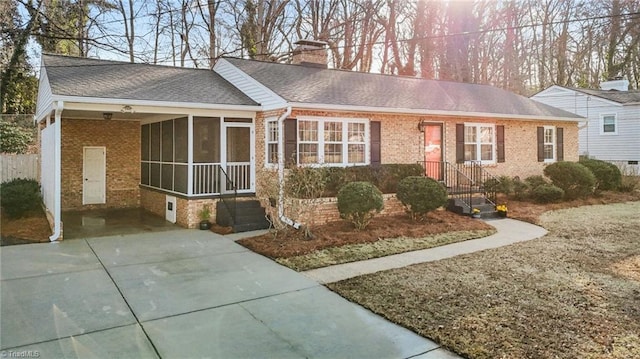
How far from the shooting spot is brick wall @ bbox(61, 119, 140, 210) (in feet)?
46.5

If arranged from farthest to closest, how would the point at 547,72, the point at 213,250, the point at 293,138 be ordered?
the point at 547,72
the point at 293,138
the point at 213,250

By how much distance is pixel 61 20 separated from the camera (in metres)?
20.3

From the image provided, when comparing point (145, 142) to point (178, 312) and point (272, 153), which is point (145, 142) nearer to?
point (272, 153)

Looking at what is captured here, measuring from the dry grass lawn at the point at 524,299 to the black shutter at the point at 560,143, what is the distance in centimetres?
888

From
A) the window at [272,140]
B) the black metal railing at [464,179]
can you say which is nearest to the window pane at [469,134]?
the black metal railing at [464,179]

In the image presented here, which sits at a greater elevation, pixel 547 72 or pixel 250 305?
pixel 547 72

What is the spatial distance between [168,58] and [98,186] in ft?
47.3

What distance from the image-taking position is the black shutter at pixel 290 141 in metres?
11.3

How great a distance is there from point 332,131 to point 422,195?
307 cm

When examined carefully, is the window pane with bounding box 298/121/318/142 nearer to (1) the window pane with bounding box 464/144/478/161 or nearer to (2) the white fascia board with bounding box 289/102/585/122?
(2) the white fascia board with bounding box 289/102/585/122

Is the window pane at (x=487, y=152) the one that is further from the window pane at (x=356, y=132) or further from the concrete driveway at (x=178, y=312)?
the concrete driveway at (x=178, y=312)

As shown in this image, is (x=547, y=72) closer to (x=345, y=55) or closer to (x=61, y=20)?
(x=345, y=55)

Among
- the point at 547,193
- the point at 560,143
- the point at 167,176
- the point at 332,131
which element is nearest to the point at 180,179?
the point at 167,176

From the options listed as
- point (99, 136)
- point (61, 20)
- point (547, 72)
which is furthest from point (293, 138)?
point (547, 72)
